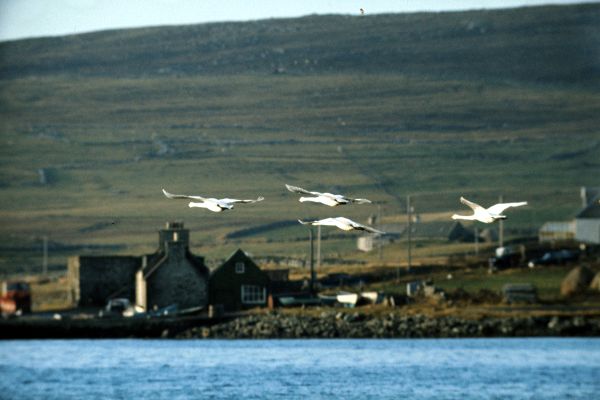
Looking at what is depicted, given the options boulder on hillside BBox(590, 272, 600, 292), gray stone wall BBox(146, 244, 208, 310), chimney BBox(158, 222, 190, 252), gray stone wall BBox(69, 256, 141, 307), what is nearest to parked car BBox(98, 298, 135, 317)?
gray stone wall BBox(146, 244, 208, 310)

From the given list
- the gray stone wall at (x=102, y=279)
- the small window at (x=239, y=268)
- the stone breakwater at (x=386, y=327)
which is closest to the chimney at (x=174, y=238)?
the gray stone wall at (x=102, y=279)

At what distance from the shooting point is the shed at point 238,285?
9238 centimetres

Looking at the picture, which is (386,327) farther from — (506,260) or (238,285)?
(506,260)

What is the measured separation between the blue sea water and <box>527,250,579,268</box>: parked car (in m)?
Answer: 29.0

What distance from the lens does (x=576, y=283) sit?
92125 millimetres

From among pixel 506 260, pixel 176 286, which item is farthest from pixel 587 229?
pixel 176 286

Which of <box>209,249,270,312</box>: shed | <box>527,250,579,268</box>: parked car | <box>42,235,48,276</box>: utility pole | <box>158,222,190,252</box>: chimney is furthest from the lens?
<box>42,235,48,276</box>: utility pole

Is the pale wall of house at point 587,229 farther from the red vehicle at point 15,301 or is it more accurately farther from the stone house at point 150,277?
the red vehicle at point 15,301

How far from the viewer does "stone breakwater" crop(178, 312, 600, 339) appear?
81312 millimetres

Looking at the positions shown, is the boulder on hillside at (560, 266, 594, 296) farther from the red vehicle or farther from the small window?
the red vehicle

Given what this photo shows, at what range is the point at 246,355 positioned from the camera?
73.5 m

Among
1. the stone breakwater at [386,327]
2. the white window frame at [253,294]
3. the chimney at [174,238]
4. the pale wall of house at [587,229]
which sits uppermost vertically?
the pale wall of house at [587,229]

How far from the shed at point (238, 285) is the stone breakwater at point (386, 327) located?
15.6 ft

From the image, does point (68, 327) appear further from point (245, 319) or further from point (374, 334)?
point (374, 334)
